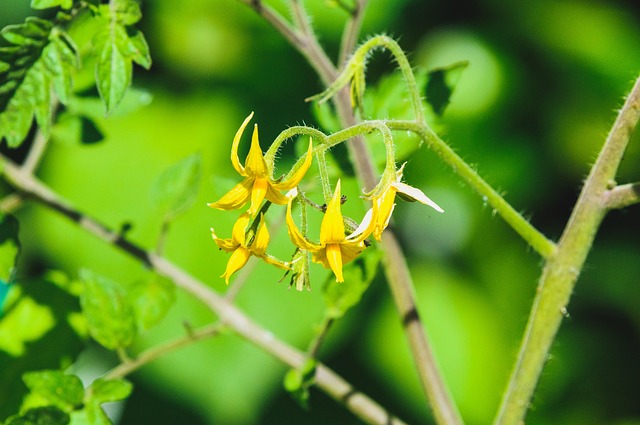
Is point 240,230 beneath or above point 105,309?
above

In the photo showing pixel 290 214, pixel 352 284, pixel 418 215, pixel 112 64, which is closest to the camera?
pixel 290 214

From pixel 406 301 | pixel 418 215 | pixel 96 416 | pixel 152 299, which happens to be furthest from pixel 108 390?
pixel 418 215

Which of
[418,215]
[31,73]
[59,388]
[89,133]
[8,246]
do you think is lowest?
[418,215]

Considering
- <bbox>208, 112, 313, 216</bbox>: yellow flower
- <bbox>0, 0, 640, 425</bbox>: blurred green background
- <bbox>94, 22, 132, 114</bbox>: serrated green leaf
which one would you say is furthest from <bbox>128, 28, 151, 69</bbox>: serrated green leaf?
<bbox>0, 0, 640, 425</bbox>: blurred green background

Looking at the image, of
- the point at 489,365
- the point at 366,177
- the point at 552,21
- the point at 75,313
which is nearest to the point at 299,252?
the point at 366,177

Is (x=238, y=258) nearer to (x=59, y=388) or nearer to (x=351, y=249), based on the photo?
(x=351, y=249)

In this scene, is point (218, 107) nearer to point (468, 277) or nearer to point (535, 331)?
point (468, 277)

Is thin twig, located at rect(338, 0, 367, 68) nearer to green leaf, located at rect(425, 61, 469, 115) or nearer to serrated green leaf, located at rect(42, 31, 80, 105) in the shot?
green leaf, located at rect(425, 61, 469, 115)
